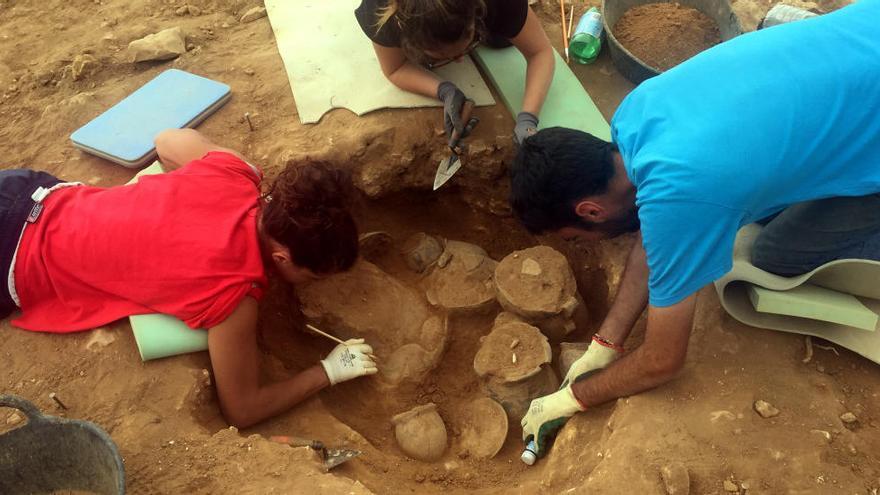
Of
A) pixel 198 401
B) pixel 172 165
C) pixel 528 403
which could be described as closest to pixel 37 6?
pixel 172 165

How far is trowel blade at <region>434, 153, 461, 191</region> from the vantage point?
3.27 meters

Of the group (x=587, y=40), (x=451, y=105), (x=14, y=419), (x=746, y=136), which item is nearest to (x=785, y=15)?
(x=587, y=40)

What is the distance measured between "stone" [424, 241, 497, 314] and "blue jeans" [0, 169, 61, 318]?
182cm

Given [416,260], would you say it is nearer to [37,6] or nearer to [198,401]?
[198,401]

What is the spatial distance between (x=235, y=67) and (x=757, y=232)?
2932 mm

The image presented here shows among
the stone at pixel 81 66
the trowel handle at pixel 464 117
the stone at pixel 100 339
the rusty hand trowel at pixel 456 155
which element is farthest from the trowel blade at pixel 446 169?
the stone at pixel 81 66

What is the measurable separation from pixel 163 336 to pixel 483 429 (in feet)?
4.51

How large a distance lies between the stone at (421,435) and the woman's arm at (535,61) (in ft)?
5.45

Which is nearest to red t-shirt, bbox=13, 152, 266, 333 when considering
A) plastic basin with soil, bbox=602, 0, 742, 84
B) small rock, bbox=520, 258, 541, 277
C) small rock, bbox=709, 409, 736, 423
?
small rock, bbox=520, 258, 541, 277

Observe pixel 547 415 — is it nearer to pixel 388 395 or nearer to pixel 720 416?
pixel 720 416

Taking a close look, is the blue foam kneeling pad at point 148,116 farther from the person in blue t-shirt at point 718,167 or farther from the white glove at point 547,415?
the white glove at point 547,415

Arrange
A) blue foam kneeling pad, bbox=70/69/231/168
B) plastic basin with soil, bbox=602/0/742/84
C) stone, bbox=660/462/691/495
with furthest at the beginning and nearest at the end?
1. plastic basin with soil, bbox=602/0/742/84
2. blue foam kneeling pad, bbox=70/69/231/168
3. stone, bbox=660/462/691/495

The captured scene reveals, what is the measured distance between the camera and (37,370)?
2.46 metres

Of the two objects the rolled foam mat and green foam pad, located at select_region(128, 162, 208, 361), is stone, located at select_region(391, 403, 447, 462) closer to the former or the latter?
green foam pad, located at select_region(128, 162, 208, 361)
